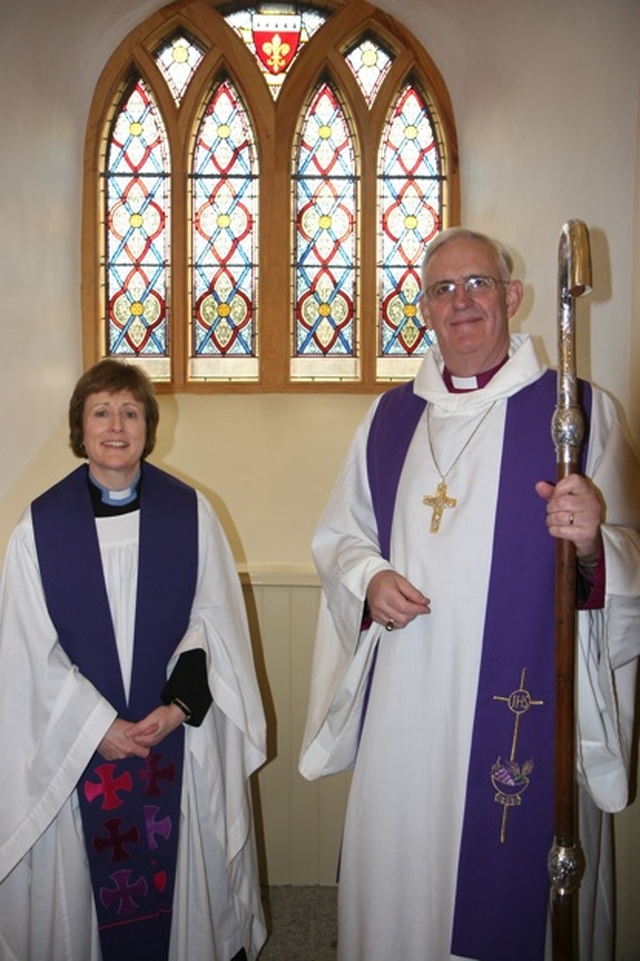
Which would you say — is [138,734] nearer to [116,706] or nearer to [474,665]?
[116,706]

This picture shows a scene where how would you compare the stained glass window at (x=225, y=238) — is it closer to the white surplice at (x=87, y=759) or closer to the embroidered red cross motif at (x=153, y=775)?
the white surplice at (x=87, y=759)

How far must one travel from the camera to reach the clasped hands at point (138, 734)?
2553mm

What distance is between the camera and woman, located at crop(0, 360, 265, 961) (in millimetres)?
2572

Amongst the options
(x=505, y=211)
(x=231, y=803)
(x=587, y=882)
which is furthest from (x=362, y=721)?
(x=505, y=211)

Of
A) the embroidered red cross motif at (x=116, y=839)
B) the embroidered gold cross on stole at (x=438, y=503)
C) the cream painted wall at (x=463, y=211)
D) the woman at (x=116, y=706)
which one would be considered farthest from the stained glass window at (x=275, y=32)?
the embroidered red cross motif at (x=116, y=839)

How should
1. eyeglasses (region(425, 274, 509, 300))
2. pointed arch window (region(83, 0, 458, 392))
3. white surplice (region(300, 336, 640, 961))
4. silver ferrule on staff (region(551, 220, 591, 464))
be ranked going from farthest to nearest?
pointed arch window (region(83, 0, 458, 392)), eyeglasses (region(425, 274, 509, 300)), white surplice (region(300, 336, 640, 961)), silver ferrule on staff (region(551, 220, 591, 464))

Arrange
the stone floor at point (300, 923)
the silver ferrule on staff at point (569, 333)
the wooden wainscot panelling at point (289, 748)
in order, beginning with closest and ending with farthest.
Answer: the silver ferrule on staff at point (569, 333) < the stone floor at point (300, 923) < the wooden wainscot panelling at point (289, 748)

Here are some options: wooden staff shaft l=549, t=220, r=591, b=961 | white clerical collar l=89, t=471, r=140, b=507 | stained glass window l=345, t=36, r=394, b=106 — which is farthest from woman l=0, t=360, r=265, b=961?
stained glass window l=345, t=36, r=394, b=106

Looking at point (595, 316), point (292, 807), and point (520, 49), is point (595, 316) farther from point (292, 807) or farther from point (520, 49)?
point (292, 807)

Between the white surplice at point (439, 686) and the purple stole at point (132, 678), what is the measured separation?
0.51 meters

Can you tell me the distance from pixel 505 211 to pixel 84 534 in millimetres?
2685

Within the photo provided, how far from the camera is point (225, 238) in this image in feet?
16.1

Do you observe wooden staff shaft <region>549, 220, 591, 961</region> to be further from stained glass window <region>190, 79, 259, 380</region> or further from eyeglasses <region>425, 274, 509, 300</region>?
stained glass window <region>190, 79, 259, 380</region>

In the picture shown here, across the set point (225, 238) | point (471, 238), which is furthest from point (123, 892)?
point (225, 238)
